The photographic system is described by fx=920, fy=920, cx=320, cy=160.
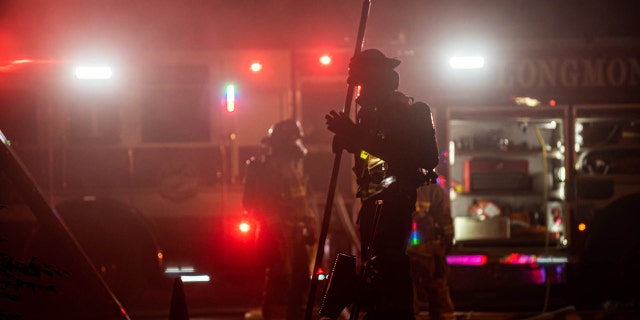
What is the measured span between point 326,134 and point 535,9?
2491 millimetres

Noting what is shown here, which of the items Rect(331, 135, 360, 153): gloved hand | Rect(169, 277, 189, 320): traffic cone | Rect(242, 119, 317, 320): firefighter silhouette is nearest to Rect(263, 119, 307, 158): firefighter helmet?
Rect(242, 119, 317, 320): firefighter silhouette

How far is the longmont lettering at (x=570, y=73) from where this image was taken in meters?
9.23

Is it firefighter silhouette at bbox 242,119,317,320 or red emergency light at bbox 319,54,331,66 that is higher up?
red emergency light at bbox 319,54,331,66

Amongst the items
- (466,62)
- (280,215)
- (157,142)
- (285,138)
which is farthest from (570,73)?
(157,142)

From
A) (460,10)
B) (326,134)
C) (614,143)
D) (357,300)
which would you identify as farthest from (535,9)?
(357,300)

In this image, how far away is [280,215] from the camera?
7859 mm

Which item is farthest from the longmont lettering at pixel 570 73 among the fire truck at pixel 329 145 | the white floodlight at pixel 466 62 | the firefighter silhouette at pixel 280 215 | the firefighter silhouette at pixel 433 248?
the firefighter silhouette at pixel 280 215

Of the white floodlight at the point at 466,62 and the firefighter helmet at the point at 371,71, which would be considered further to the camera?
the white floodlight at the point at 466,62

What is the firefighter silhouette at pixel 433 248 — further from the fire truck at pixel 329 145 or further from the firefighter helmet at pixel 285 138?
the fire truck at pixel 329 145

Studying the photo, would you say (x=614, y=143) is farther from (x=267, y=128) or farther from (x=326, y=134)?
(x=267, y=128)

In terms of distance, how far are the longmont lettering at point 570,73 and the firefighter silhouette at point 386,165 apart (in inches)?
154

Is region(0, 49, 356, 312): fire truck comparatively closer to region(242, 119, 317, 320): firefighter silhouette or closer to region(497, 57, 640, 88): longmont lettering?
region(242, 119, 317, 320): firefighter silhouette

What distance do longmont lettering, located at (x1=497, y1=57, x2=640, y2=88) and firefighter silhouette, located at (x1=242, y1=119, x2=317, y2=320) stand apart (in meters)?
2.55

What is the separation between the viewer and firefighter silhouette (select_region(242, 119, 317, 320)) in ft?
25.6
